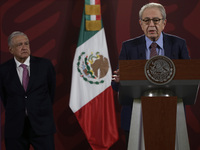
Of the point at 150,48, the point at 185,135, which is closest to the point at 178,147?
the point at 185,135

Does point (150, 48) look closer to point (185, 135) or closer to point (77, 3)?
point (185, 135)

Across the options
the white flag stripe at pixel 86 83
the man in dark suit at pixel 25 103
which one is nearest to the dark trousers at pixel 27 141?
the man in dark suit at pixel 25 103

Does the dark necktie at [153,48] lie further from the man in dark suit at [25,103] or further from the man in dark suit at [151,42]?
the man in dark suit at [25,103]

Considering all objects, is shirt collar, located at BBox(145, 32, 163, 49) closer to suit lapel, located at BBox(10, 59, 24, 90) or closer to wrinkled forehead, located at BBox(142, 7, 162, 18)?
wrinkled forehead, located at BBox(142, 7, 162, 18)

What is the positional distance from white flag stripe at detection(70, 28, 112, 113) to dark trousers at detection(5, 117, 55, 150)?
1.05 m

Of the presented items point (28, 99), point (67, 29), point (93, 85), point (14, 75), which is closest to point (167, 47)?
point (28, 99)

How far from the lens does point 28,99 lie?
2975 mm

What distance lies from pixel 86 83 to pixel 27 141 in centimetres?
125

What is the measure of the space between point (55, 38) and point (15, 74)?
4.63ft

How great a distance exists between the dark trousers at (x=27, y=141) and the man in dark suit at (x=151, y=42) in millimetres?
1173

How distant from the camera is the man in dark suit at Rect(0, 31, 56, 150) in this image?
2.96m

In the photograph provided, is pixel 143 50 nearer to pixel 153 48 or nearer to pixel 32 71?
pixel 153 48

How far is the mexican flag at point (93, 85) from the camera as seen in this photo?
403cm

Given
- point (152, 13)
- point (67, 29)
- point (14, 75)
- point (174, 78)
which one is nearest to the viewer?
point (174, 78)
